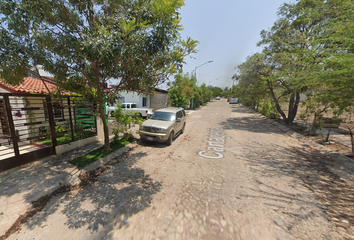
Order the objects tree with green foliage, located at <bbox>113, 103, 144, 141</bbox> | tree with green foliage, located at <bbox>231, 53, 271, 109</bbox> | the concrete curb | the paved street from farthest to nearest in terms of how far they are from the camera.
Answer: tree with green foliage, located at <bbox>231, 53, 271, 109</bbox>
tree with green foliage, located at <bbox>113, 103, 144, 141</bbox>
the concrete curb
the paved street

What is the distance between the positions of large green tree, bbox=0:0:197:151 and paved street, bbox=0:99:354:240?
9.01 feet

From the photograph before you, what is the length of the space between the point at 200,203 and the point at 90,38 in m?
4.31

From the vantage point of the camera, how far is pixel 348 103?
459cm

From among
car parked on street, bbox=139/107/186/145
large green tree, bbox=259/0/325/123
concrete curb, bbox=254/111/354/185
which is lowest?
concrete curb, bbox=254/111/354/185

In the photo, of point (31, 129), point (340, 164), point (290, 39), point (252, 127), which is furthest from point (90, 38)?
point (290, 39)

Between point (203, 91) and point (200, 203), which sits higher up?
point (203, 91)

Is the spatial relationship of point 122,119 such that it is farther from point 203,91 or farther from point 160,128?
point 203,91

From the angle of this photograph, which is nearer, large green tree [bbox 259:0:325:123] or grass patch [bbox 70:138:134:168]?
grass patch [bbox 70:138:134:168]

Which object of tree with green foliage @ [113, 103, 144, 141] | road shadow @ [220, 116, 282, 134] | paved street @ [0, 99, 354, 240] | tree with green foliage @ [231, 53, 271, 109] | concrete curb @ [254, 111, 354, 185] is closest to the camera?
paved street @ [0, 99, 354, 240]

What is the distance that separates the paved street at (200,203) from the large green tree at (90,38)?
2.75 metres

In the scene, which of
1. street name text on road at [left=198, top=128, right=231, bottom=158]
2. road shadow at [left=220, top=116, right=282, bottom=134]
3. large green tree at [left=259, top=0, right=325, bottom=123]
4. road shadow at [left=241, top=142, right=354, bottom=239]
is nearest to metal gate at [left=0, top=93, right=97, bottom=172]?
street name text on road at [left=198, top=128, right=231, bottom=158]

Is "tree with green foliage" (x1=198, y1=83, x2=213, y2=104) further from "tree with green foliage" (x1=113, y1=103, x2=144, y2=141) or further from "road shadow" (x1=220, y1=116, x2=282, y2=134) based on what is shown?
"tree with green foliage" (x1=113, y1=103, x2=144, y2=141)

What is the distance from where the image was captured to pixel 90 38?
2916mm

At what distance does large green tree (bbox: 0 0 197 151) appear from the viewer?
10.4ft
